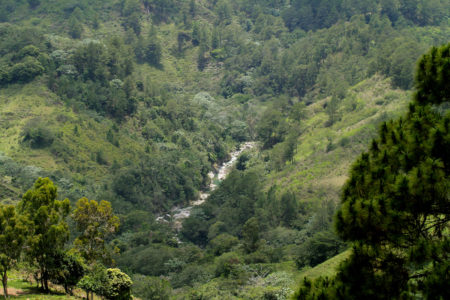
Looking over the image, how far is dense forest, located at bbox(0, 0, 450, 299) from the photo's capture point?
8203 mm

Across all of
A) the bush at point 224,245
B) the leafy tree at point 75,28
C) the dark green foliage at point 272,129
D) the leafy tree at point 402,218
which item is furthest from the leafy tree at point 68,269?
the leafy tree at point 75,28

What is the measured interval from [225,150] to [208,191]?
11107 mm

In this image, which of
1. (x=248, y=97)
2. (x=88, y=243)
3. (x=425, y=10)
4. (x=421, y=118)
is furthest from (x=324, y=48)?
(x=421, y=118)

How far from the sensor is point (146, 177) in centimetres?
5200

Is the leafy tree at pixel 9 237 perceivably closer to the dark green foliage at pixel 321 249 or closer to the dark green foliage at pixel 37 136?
the dark green foliage at pixel 321 249

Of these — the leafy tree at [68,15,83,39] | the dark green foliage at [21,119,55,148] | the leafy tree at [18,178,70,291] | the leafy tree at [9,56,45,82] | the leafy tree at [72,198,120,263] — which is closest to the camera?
the leafy tree at [18,178,70,291]

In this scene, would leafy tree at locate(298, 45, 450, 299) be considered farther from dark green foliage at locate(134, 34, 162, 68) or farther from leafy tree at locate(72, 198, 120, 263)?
dark green foliage at locate(134, 34, 162, 68)

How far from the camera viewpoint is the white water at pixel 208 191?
50406 mm

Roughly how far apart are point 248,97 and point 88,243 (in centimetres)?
7033

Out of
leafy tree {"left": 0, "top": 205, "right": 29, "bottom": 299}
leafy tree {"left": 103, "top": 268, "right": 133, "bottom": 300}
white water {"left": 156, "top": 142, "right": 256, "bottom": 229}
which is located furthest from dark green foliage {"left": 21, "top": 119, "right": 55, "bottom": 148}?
leafy tree {"left": 0, "top": 205, "right": 29, "bottom": 299}

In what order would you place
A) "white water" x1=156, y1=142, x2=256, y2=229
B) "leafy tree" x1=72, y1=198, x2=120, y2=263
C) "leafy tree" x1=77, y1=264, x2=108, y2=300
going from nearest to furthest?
"leafy tree" x1=77, y1=264, x2=108, y2=300, "leafy tree" x1=72, y1=198, x2=120, y2=263, "white water" x1=156, y1=142, x2=256, y2=229

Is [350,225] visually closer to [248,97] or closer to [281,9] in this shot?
[248,97]

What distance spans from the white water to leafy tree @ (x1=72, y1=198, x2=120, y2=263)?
30.6 metres

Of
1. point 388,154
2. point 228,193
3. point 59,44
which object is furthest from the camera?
point 59,44
